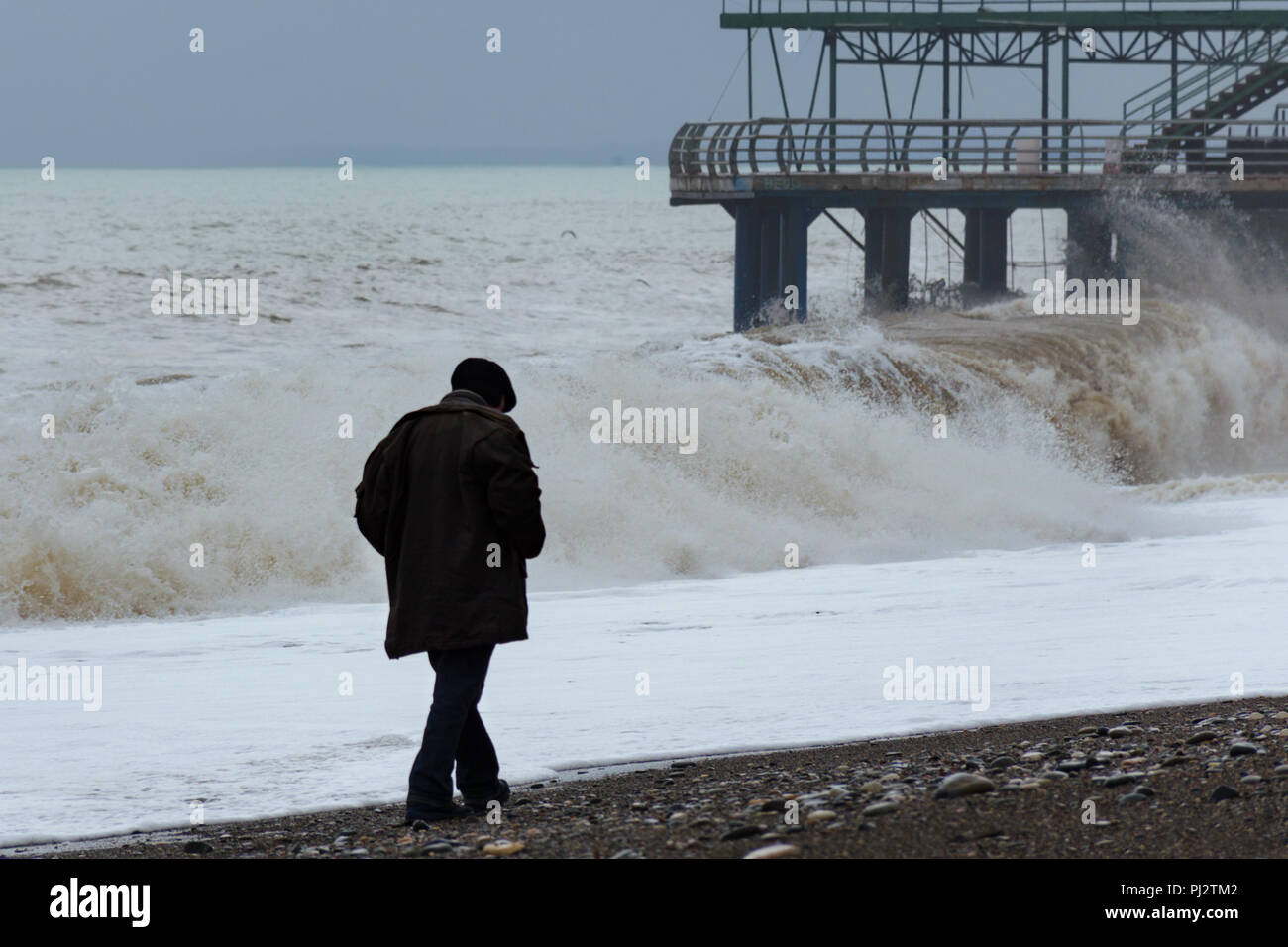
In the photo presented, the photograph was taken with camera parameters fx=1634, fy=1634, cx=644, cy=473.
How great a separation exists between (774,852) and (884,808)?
0.66m

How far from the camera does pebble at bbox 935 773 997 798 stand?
17.2ft

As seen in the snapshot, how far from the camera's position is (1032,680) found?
26.9 feet

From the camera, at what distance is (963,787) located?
528cm

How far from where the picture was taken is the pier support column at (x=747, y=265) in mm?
29188

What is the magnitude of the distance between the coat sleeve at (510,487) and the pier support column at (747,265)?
23.8 metres

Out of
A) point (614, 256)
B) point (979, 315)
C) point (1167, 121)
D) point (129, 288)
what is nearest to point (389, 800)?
point (979, 315)

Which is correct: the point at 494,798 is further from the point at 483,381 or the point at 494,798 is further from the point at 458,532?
the point at 483,381

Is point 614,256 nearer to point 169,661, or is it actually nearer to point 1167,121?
point 1167,121
